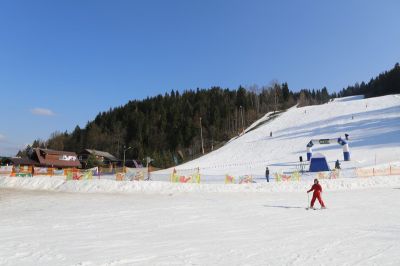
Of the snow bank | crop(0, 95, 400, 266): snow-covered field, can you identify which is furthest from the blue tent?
the snow bank

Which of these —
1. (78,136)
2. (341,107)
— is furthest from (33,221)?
(78,136)

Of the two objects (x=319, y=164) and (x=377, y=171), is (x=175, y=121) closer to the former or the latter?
(x=319, y=164)

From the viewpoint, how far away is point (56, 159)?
70438 millimetres

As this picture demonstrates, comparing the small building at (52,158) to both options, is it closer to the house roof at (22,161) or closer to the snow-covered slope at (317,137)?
the house roof at (22,161)

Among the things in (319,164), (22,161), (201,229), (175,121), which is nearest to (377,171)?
(319,164)

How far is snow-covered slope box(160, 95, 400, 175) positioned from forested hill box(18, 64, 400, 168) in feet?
81.4

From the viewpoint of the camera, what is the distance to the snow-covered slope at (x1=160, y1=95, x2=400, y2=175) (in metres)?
41.2

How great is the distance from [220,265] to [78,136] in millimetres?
125639

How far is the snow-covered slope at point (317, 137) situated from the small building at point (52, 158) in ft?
102

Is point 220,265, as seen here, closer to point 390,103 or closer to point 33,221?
point 33,221

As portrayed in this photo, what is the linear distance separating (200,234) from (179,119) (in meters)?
103

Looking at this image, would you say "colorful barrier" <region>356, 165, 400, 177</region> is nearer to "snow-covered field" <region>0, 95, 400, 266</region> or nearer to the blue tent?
"snow-covered field" <region>0, 95, 400, 266</region>

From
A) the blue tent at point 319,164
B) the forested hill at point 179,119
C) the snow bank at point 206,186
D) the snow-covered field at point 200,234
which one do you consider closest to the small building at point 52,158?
the forested hill at point 179,119

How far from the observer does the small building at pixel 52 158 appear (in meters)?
68.2
